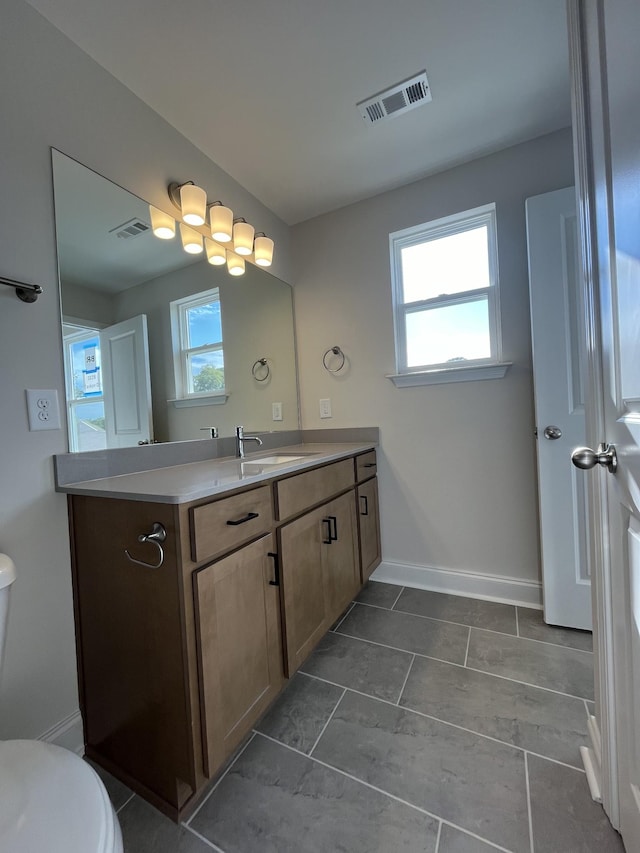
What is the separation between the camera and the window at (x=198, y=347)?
65.6 inches

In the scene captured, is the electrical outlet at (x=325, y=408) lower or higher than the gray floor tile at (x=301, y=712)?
higher

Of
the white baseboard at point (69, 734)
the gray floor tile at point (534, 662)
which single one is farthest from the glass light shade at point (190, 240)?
the gray floor tile at point (534, 662)

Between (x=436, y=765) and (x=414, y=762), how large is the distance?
62mm

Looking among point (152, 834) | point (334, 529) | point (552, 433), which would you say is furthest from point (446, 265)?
point (152, 834)

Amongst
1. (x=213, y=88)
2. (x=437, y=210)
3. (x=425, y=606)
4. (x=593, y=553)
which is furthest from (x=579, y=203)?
(x=425, y=606)

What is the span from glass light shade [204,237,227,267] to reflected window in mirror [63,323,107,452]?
0.75 metres

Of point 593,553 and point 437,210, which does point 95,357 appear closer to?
point 593,553

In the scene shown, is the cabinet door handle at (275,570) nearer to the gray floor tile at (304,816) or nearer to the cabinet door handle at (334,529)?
the cabinet door handle at (334,529)

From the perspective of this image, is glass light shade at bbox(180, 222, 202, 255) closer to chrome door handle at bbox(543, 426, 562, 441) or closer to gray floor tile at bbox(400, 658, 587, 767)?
chrome door handle at bbox(543, 426, 562, 441)

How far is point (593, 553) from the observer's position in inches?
34.8

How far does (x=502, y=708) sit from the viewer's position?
3.98ft

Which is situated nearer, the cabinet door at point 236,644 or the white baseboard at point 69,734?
the cabinet door at point 236,644

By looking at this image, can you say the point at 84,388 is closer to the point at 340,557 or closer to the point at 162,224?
the point at 162,224

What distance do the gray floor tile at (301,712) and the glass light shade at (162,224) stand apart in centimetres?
193
